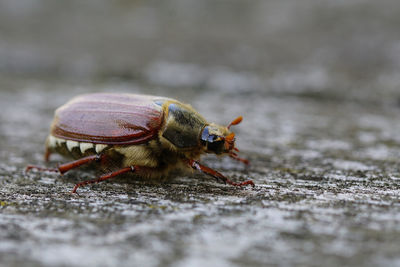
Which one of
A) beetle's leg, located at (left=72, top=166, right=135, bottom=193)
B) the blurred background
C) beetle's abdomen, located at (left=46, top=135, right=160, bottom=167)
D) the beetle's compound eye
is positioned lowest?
beetle's leg, located at (left=72, top=166, right=135, bottom=193)

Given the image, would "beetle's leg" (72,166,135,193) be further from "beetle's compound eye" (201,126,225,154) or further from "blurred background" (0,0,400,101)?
"blurred background" (0,0,400,101)

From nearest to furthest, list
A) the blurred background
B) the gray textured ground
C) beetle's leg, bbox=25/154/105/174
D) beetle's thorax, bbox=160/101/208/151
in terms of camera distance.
A: the gray textured ground < beetle's leg, bbox=25/154/105/174 < beetle's thorax, bbox=160/101/208/151 < the blurred background

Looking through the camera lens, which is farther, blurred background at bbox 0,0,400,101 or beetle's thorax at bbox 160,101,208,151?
blurred background at bbox 0,0,400,101

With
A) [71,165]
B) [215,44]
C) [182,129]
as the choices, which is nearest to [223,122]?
[182,129]

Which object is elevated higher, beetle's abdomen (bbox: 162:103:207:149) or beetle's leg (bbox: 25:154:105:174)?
beetle's abdomen (bbox: 162:103:207:149)

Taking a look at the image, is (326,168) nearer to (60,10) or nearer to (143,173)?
(143,173)

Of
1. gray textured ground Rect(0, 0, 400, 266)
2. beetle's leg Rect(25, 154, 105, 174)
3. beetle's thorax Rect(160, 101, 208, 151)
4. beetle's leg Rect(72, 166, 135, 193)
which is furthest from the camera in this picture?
beetle's thorax Rect(160, 101, 208, 151)

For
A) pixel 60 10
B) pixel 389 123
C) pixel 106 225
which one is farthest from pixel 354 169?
pixel 60 10

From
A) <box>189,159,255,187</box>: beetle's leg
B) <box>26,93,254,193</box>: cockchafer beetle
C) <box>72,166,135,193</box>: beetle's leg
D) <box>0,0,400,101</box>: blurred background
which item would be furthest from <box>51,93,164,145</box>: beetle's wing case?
<box>0,0,400,101</box>: blurred background

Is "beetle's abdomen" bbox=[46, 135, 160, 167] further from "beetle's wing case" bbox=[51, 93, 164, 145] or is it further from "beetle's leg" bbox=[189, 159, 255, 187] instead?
"beetle's leg" bbox=[189, 159, 255, 187]
